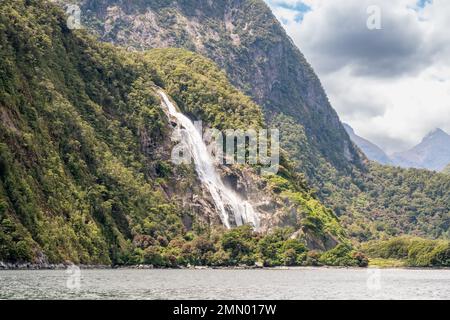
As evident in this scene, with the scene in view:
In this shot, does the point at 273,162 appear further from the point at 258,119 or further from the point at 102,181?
the point at 102,181

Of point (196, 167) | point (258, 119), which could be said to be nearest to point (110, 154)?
point (196, 167)

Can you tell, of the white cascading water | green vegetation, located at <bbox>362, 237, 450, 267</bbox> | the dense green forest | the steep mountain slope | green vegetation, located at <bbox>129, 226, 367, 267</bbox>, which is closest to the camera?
the steep mountain slope

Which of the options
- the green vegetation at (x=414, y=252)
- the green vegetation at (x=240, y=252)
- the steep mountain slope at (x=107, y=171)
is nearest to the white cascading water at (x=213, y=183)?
the steep mountain slope at (x=107, y=171)

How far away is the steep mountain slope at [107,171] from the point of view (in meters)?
109

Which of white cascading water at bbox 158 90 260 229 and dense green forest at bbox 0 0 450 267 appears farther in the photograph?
white cascading water at bbox 158 90 260 229

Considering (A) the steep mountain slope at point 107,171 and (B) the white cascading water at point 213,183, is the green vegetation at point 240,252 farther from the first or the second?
(B) the white cascading water at point 213,183

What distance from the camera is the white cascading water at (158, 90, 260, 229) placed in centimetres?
16000

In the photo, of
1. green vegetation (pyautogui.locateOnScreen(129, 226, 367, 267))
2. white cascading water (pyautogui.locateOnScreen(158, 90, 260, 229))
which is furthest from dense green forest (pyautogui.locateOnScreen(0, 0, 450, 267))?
white cascading water (pyautogui.locateOnScreen(158, 90, 260, 229))

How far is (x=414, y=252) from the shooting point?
164m

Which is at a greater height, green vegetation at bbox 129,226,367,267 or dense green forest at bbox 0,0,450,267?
dense green forest at bbox 0,0,450,267

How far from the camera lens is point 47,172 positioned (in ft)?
379

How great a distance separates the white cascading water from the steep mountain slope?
2.04m

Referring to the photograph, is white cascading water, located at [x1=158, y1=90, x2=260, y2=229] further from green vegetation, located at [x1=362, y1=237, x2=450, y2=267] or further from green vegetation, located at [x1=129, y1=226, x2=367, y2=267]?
green vegetation, located at [x1=362, y1=237, x2=450, y2=267]

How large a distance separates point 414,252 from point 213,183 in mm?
47580
